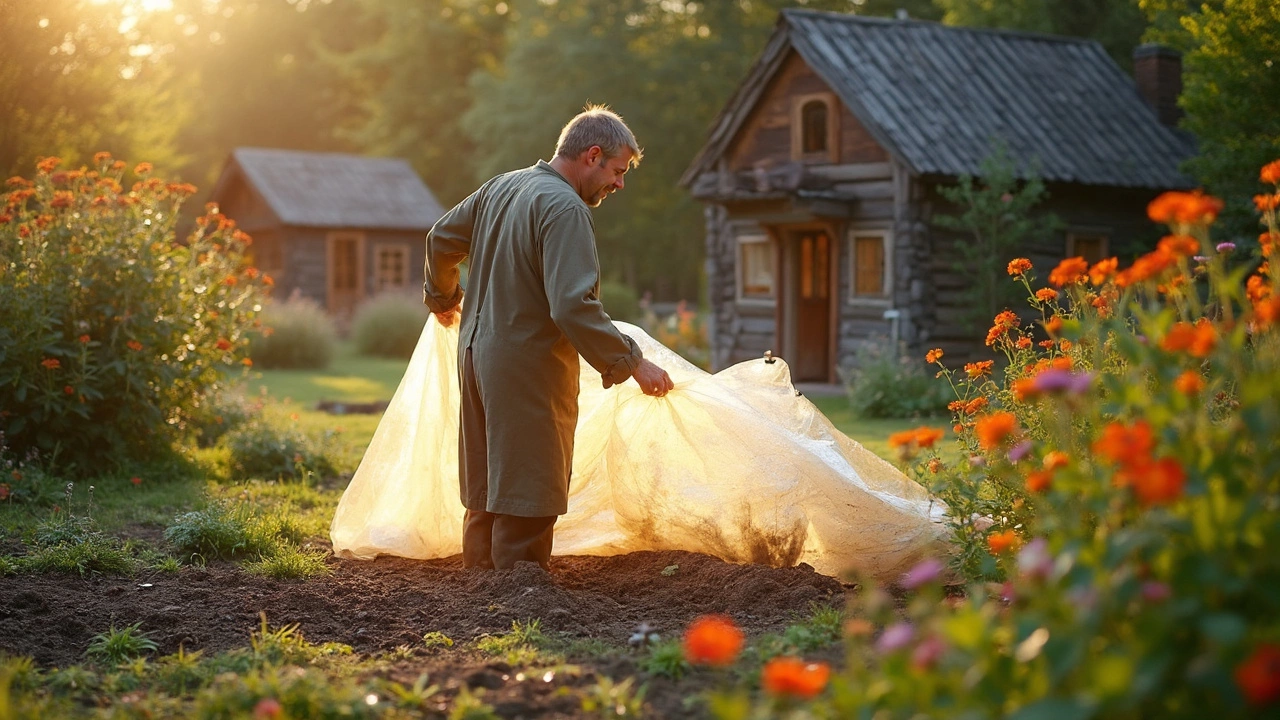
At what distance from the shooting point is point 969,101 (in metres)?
15.2

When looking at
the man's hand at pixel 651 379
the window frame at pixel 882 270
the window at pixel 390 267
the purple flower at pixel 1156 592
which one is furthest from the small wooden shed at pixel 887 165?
the window at pixel 390 267

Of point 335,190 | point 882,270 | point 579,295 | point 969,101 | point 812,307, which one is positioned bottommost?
point 812,307

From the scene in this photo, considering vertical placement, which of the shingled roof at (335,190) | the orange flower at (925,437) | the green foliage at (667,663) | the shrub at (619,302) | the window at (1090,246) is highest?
the shingled roof at (335,190)

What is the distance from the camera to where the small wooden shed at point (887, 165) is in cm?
1442

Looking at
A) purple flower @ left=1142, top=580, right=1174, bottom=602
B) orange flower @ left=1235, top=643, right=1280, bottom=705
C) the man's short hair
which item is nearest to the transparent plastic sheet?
the man's short hair

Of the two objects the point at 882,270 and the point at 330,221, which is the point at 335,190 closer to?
the point at 330,221

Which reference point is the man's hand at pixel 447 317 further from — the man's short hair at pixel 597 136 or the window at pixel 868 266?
the window at pixel 868 266

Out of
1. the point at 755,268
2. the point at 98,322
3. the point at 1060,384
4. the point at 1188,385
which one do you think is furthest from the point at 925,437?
the point at 755,268

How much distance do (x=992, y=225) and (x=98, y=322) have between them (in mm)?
9593

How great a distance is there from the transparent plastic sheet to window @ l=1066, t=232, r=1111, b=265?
11.2 m

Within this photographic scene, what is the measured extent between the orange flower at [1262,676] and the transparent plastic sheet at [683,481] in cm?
281

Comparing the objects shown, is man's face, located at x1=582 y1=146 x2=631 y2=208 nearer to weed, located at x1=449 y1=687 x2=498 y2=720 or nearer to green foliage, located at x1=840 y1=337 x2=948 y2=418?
weed, located at x1=449 y1=687 x2=498 y2=720

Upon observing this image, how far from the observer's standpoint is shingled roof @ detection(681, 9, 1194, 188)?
A: 47.0 ft

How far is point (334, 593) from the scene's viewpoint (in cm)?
486
